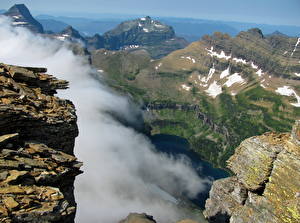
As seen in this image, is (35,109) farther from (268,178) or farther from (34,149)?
(268,178)

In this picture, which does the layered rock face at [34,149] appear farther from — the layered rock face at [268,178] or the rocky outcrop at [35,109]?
the layered rock face at [268,178]

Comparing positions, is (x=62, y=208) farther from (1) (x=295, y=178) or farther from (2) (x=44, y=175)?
(1) (x=295, y=178)

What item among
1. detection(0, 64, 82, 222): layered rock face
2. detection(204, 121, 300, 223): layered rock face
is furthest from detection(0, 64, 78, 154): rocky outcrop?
detection(204, 121, 300, 223): layered rock face

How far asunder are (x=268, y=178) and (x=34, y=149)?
31037 millimetres

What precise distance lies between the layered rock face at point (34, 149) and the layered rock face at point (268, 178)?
2429 centimetres

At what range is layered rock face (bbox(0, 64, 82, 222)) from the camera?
2595 cm

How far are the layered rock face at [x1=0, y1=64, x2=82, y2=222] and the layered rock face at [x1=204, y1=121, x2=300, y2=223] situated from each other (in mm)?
24294

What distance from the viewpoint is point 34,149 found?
106ft

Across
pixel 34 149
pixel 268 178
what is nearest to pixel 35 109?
pixel 34 149

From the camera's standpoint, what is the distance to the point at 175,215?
183 metres

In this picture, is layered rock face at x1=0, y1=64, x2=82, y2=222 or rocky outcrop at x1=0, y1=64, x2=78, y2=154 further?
rocky outcrop at x1=0, y1=64, x2=78, y2=154

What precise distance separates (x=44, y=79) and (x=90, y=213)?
146189mm

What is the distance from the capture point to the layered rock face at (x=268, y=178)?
3259 cm

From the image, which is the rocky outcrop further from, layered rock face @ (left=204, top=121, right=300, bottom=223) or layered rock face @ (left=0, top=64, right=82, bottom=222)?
layered rock face @ (left=204, top=121, right=300, bottom=223)
